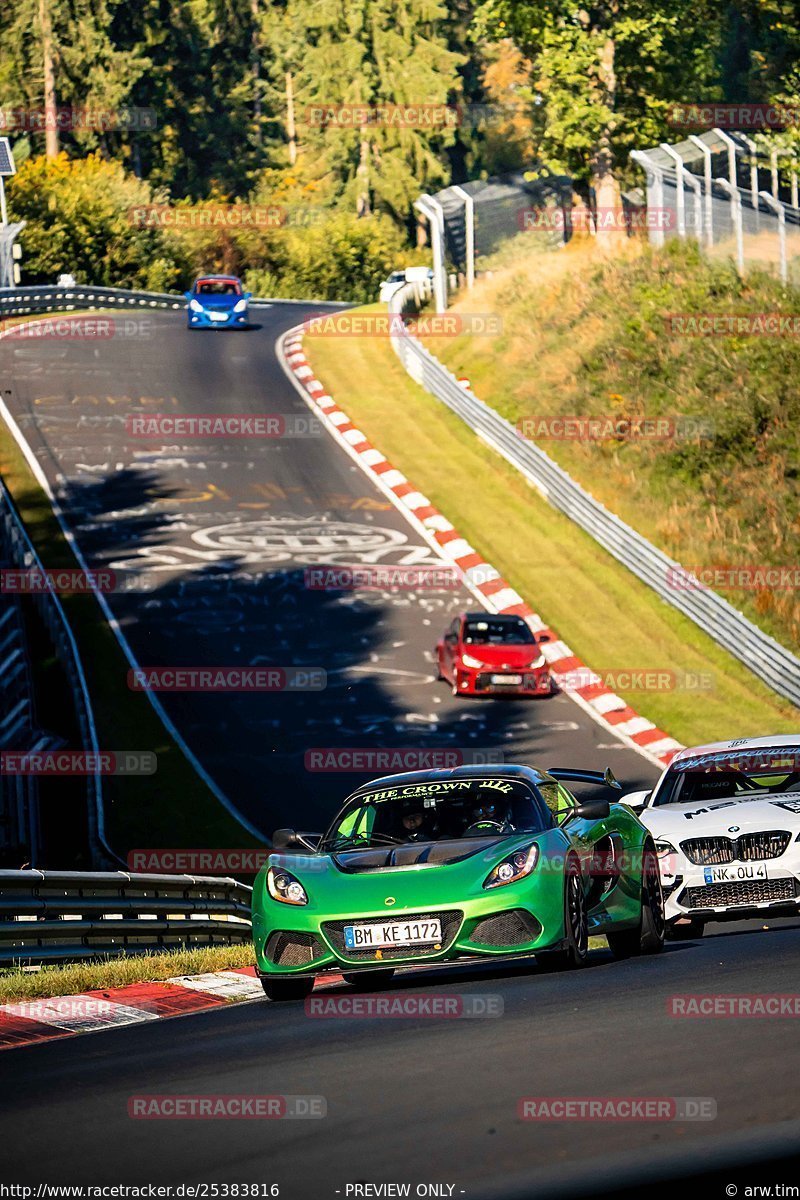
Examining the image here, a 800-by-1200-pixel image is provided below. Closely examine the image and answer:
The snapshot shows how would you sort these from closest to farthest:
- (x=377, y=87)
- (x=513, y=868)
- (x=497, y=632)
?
(x=513, y=868) < (x=497, y=632) < (x=377, y=87)

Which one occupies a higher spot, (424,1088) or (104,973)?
(424,1088)

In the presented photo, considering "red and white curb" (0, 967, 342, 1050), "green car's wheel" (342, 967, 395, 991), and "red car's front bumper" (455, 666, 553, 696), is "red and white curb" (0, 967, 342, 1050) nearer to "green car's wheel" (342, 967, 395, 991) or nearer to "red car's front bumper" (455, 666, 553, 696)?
"green car's wheel" (342, 967, 395, 991)

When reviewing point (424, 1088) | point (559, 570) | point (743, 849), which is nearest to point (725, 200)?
point (559, 570)

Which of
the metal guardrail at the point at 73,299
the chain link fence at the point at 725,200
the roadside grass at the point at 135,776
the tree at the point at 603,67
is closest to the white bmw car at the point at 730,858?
the roadside grass at the point at 135,776

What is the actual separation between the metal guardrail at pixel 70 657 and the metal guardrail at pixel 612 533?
9.77m

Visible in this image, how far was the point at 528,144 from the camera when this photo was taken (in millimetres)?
99625

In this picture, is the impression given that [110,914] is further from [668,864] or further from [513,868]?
[513,868]

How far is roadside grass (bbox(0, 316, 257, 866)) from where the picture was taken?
21.7 meters

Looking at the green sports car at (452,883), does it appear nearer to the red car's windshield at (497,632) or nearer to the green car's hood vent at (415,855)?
the green car's hood vent at (415,855)

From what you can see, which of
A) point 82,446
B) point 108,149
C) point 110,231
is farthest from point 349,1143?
point 108,149

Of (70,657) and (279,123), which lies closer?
(70,657)

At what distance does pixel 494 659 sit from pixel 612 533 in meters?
6.82

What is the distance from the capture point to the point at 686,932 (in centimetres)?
1348

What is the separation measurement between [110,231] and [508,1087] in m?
64.3
